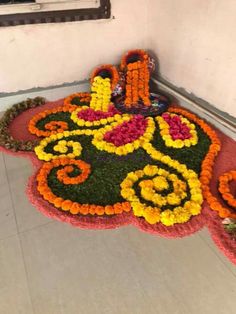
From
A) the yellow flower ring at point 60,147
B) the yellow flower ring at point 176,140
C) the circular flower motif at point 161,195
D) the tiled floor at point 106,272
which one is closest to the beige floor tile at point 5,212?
the tiled floor at point 106,272

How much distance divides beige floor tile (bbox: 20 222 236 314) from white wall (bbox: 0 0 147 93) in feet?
5.97

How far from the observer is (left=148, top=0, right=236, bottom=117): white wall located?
7.34 feet

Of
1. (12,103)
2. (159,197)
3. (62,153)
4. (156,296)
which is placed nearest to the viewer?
(156,296)

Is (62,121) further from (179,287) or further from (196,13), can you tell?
(179,287)

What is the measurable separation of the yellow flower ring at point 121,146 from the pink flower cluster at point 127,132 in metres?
0.03

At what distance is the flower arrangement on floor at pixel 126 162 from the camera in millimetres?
1693

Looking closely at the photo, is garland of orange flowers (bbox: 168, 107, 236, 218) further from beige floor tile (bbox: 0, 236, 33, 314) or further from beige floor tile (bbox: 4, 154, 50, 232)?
beige floor tile (bbox: 0, 236, 33, 314)

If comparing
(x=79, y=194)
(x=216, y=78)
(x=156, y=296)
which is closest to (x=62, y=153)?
(x=79, y=194)

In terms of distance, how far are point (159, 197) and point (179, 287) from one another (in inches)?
20.8

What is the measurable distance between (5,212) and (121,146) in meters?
0.95

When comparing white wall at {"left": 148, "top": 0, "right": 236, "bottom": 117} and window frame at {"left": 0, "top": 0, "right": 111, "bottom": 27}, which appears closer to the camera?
white wall at {"left": 148, "top": 0, "right": 236, "bottom": 117}

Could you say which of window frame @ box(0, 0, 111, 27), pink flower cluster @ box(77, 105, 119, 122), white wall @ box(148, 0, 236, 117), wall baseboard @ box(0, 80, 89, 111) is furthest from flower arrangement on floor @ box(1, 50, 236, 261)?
window frame @ box(0, 0, 111, 27)

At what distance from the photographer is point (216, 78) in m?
2.41

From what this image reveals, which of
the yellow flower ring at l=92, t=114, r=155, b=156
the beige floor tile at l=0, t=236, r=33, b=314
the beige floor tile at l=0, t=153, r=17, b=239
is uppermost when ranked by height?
the yellow flower ring at l=92, t=114, r=155, b=156
